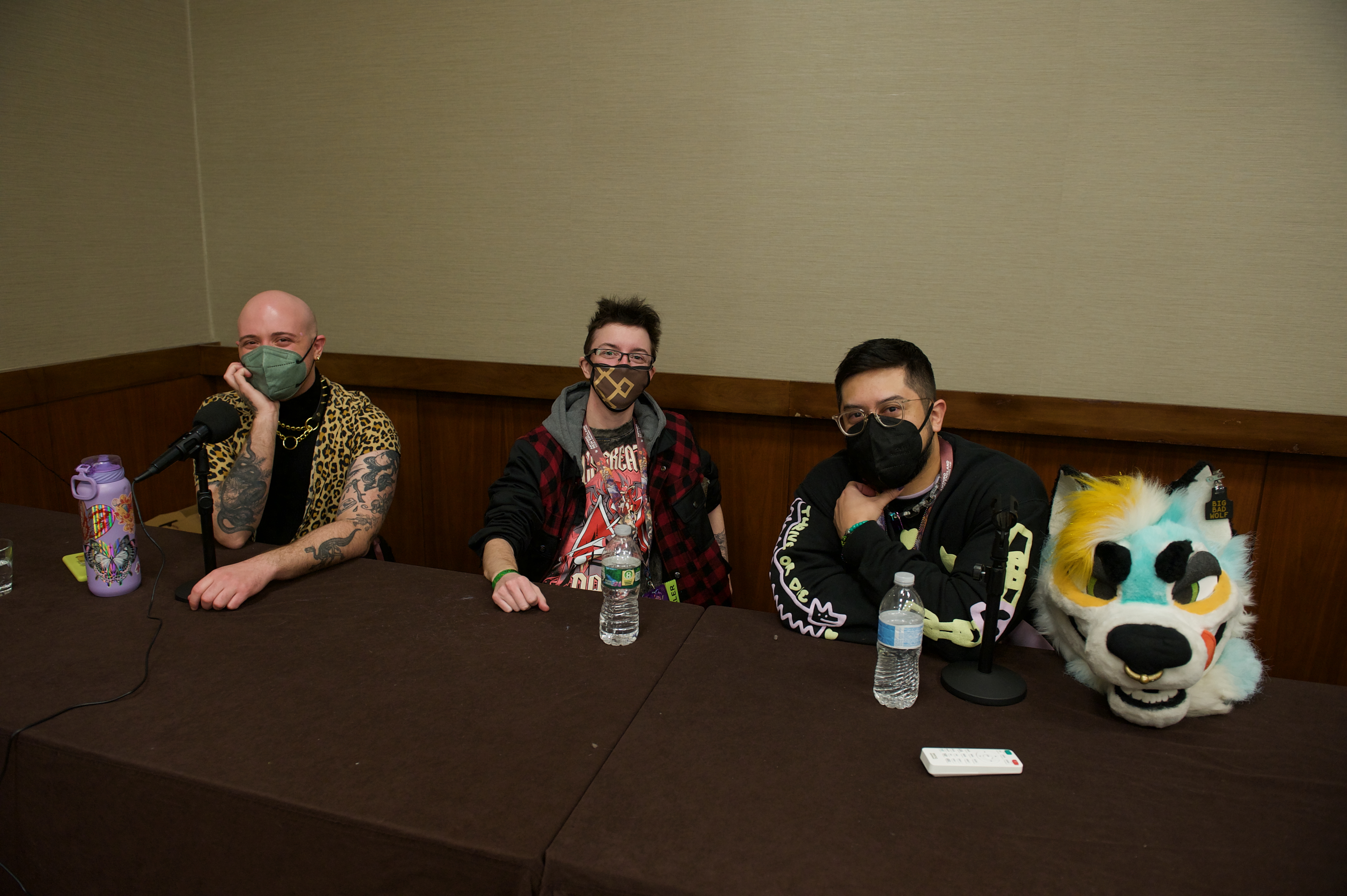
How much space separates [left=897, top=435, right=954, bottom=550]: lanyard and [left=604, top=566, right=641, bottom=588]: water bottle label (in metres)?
0.58

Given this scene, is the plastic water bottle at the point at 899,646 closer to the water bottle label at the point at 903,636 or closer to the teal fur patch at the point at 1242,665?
the water bottle label at the point at 903,636

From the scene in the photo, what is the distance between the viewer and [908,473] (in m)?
1.59

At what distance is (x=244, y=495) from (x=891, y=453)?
1.51 meters

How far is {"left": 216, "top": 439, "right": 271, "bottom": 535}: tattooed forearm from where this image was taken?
1910 mm

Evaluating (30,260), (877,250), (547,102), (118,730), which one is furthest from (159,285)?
(877,250)

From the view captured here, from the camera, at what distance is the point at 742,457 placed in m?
2.83

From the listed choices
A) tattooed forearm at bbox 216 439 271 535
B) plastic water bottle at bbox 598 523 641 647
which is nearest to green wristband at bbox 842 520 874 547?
plastic water bottle at bbox 598 523 641 647

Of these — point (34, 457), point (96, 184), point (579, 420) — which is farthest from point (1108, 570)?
point (96, 184)

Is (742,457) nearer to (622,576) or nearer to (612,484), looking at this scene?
(612,484)

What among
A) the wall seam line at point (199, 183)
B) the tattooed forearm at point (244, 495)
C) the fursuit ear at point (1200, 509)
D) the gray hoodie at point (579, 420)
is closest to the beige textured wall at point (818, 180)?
the wall seam line at point (199, 183)

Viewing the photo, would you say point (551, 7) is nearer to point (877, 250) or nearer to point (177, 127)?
point (877, 250)

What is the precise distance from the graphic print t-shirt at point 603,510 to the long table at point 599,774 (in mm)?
560

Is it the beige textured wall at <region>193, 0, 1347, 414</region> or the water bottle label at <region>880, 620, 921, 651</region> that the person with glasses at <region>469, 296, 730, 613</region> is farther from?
the water bottle label at <region>880, 620, 921, 651</region>

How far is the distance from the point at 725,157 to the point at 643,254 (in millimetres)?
417
